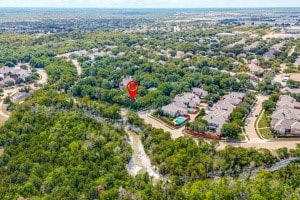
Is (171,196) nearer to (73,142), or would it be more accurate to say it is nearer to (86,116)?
(73,142)

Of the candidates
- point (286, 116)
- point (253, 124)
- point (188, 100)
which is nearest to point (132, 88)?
point (188, 100)

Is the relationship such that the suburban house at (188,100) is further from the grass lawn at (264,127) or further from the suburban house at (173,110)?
the grass lawn at (264,127)

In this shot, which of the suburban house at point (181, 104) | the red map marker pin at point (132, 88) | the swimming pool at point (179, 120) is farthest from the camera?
the red map marker pin at point (132, 88)

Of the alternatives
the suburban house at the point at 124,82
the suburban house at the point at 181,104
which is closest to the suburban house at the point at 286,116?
the suburban house at the point at 181,104

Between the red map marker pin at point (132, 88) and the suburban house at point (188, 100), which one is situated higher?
the red map marker pin at point (132, 88)

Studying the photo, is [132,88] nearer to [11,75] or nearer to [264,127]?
[264,127]
